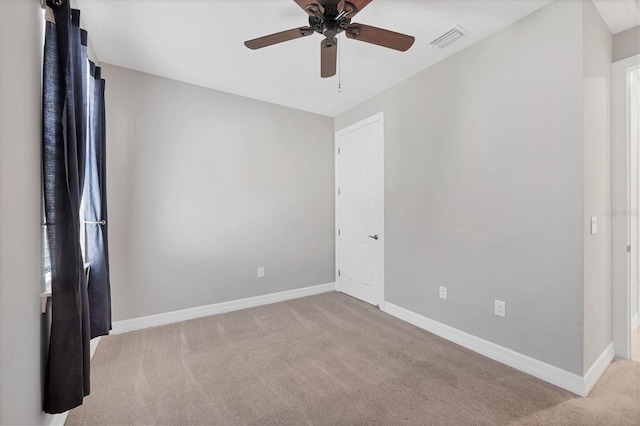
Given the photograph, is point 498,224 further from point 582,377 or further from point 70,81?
point 70,81

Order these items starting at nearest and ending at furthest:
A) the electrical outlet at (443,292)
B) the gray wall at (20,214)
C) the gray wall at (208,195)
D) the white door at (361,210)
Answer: the gray wall at (20,214) < the electrical outlet at (443,292) < the gray wall at (208,195) < the white door at (361,210)

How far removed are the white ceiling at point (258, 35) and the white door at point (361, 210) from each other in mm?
730

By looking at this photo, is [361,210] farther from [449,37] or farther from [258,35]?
[258,35]

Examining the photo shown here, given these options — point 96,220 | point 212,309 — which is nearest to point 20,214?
point 96,220

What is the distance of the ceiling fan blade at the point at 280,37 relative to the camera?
1.75 metres

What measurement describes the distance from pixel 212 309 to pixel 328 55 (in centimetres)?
300

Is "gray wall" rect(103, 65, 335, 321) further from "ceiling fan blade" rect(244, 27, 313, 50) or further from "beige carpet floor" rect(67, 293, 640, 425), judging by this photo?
"ceiling fan blade" rect(244, 27, 313, 50)

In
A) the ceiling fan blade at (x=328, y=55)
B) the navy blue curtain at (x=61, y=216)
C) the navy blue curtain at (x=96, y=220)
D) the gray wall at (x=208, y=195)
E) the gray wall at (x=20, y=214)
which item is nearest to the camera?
the gray wall at (x=20, y=214)

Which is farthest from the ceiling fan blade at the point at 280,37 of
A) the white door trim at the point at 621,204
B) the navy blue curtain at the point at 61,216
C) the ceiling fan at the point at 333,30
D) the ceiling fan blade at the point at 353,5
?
the white door trim at the point at 621,204

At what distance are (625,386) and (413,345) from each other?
142 centimetres

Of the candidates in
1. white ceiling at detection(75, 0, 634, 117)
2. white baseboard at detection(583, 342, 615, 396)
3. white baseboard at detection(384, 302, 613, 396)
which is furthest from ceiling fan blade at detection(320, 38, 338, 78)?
white baseboard at detection(583, 342, 615, 396)

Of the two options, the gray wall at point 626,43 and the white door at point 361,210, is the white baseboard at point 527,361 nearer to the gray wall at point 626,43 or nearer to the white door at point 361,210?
the white door at point 361,210

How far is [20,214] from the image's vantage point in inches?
46.1

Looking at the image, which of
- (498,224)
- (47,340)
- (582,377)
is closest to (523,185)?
(498,224)
